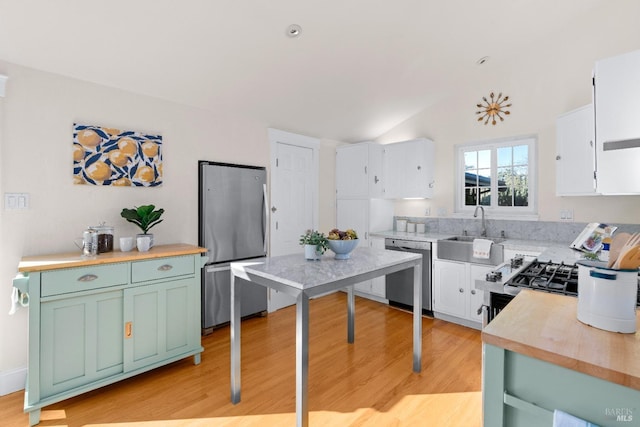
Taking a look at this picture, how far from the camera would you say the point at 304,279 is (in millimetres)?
1685

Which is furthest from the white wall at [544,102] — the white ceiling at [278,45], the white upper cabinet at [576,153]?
the white upper cabinet at [576,153]

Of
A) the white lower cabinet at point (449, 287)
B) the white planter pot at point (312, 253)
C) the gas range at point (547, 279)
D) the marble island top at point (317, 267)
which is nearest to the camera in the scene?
the gas range at point (547, 279)

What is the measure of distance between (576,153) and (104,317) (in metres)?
4.01

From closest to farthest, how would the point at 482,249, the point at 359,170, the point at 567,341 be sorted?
the point at 567,341, the point at 482,249, the point at 359,170

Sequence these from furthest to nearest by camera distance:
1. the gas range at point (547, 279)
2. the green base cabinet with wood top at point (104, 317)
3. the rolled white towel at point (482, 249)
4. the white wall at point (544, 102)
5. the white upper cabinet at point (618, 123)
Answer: the rolled white towel at point (482, 249)
the white wall at point (544, 102)
the white upper cabinet at point (618, 123)
the green base cabinet with wood top at point (104, 317)
the gas range at point (547, 279)

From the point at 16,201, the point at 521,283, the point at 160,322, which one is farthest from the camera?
the point at 160,322

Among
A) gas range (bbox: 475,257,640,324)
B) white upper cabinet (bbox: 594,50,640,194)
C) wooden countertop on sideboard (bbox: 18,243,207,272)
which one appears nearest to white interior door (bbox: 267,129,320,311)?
wooden countertop on sideboard (bbox: 18,243,207,272)

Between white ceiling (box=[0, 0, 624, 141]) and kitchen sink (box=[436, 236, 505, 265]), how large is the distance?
1.84 m

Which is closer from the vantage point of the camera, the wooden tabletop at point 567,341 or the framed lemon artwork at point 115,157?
the wooden tabletop at point 567,341

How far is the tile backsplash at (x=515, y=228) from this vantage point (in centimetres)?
324

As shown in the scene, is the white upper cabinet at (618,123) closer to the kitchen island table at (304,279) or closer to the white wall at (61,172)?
the kitchen island table at (304,279)

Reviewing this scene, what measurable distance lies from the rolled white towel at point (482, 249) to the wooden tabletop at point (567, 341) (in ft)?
6.81

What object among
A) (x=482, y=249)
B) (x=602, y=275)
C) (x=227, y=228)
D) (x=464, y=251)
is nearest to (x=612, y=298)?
(x=602, y=275)

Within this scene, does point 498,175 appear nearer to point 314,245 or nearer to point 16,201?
point 314,245
